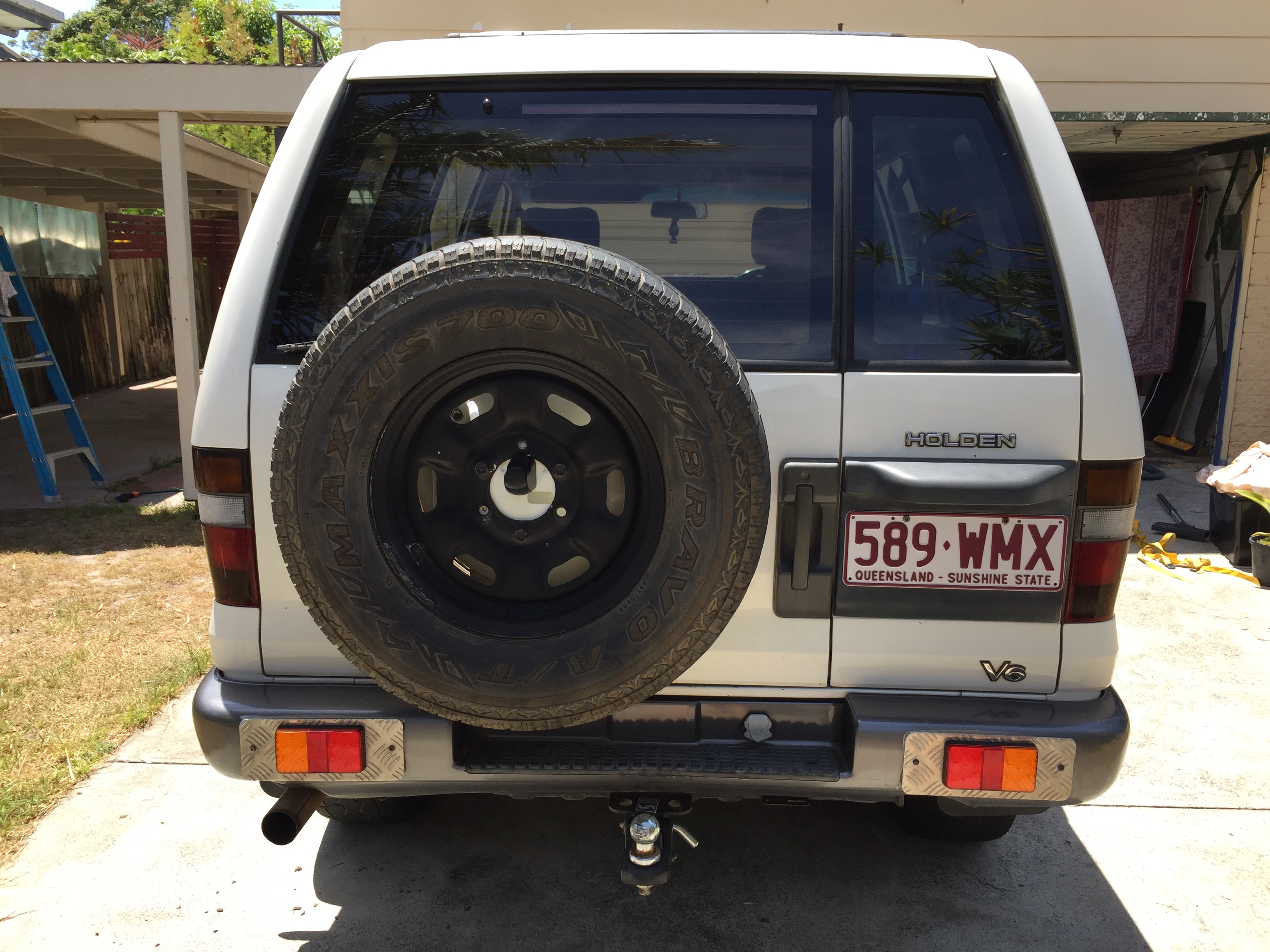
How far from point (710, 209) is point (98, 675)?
11.0ft

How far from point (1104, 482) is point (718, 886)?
4.92ft

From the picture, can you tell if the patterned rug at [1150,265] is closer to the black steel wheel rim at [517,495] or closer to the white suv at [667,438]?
the white suv at [667,438]

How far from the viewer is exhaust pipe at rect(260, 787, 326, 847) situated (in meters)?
2.07

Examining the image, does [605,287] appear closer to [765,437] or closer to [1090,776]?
[765,437]

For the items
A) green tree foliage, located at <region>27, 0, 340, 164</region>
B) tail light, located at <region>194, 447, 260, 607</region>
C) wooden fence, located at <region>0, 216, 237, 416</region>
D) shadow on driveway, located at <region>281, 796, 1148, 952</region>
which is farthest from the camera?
green tree foliage, located at <region>27, 0, 340, 164</region>

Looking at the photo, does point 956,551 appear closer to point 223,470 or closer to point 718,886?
point 718,886

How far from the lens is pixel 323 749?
2039 millimetres

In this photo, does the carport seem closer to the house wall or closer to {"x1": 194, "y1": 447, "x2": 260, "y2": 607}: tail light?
the house wall

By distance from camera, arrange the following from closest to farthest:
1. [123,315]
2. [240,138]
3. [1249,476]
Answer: [1249,476]
[123,315]
[240,138]

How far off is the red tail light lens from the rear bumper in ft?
0.65

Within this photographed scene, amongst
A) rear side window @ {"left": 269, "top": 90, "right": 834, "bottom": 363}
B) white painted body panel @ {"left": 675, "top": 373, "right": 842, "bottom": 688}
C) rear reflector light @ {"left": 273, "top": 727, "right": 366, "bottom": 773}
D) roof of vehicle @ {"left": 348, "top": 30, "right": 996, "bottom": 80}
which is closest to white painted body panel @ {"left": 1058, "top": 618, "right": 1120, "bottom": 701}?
white painted body panel @ {"left": 675, "top": 373, "right": 842, "bottom": 688}

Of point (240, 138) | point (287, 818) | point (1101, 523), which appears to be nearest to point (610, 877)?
point (287, 818)

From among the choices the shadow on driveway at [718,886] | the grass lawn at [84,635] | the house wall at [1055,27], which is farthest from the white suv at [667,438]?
the house wall at [1055,27]

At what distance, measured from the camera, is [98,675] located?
400 centimetres
